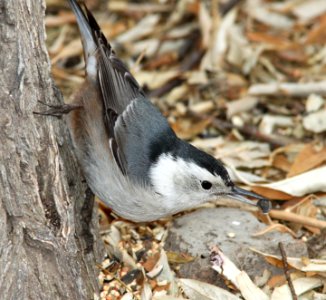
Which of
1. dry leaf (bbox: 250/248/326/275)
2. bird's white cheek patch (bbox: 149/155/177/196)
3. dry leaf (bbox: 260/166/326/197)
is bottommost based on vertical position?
dry leaf (bbox: 250/248/326/275)

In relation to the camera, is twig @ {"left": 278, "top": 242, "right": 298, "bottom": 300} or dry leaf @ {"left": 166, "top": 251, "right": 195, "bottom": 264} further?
dry leaf @ {"left": 166, "top": 251, "right": 195, "bottom": 264}

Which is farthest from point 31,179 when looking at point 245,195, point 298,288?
point 298,288

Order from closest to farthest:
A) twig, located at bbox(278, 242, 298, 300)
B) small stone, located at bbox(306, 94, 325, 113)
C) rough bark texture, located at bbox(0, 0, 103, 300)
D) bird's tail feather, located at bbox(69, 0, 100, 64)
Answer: rough bark texture, located at bbox(0, 0, 103, 300) < twig, located at bbox(278, 242, 298, 300) < bird's tail feather, located at bbox(69, 0, 100, 64) < small stone, located at bbox(306, 94, 325, 113)

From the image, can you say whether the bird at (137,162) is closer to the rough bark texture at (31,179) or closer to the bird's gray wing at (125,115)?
the bird's gray wing at (125,115)

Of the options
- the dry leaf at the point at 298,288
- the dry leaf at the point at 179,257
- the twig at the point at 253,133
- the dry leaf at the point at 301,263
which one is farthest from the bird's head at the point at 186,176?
the twig at the point at 253,133

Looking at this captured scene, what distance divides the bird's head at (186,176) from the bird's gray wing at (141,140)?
44 millimetres

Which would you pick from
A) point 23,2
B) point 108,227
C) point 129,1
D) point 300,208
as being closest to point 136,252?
point 108,227

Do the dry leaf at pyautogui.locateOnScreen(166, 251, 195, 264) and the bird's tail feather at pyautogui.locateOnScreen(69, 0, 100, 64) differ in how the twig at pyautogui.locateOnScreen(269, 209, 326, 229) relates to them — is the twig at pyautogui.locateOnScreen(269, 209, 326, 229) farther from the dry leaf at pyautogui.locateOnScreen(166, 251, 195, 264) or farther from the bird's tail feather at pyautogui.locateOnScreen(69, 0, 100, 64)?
the bird's tail feather at pyautogui.locateOnScreen(69, 0, 100, 64)

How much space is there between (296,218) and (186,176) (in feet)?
2.62

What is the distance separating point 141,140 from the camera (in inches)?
133

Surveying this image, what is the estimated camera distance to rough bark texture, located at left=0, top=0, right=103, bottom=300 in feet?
8.58

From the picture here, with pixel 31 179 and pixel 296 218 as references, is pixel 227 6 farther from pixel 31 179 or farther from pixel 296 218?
pixel 31 179

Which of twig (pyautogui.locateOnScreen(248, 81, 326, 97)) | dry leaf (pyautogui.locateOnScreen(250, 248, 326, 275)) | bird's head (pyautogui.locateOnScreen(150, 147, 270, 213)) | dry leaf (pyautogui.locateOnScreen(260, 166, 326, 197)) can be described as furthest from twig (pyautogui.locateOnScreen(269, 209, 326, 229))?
twig (pyautogui.locateOnScreen(248, 81, 326, 97))

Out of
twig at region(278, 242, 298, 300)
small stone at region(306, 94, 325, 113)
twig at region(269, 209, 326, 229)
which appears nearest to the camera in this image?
twig at region(278, 242, 298, 300)
